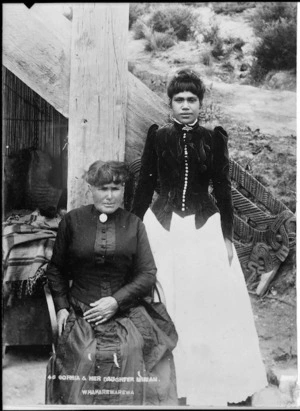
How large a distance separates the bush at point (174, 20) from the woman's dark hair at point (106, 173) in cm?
114

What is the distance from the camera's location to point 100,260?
5.02 m

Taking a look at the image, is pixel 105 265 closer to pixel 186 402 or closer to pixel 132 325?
pixel 132 325

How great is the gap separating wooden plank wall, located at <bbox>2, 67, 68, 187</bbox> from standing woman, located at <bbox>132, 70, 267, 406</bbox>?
67 cm

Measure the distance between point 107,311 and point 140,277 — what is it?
14.2 inches

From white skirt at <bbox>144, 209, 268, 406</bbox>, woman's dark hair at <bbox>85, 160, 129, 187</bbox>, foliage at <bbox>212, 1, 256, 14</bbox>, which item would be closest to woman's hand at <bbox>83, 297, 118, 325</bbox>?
white skirt at <bbox>144, 209, 268, 406</bbox>

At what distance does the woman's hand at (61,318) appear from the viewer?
4961 mm

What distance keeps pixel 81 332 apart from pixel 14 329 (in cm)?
59

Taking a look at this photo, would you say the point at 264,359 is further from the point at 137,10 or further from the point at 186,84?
the point at 137,10

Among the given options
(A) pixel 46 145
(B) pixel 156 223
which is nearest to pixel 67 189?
(A) pixel 46 145

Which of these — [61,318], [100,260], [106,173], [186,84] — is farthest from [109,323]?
[186,84]

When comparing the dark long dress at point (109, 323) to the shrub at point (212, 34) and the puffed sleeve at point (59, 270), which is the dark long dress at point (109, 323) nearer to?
the puffed sleeve at point (59, 270)

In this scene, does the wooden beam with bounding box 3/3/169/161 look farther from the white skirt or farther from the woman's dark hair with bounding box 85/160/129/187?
the white skirt

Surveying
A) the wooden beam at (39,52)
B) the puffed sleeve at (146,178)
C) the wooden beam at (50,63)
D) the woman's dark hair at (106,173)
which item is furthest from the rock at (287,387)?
the wooden beam at (39,52)

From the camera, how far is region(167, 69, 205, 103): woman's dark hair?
17.0ft
